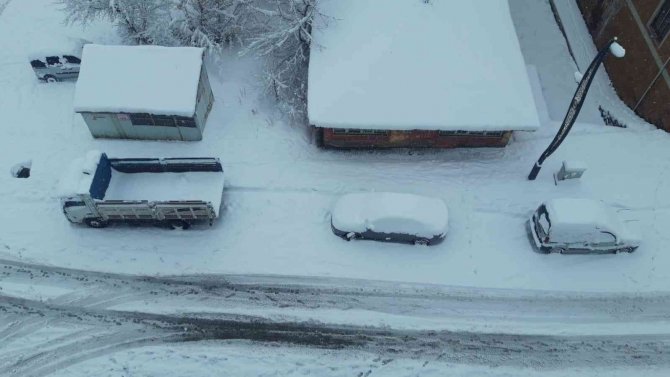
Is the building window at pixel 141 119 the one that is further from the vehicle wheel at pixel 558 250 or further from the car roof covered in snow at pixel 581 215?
the vehicle wheel at pixel 558 250

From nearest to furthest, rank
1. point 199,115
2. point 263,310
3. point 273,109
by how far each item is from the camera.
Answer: point 263,310 → point 199,115 → point 273,109

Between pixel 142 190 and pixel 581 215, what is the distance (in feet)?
53.7

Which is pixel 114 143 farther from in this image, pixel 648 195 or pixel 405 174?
pixel 648 195

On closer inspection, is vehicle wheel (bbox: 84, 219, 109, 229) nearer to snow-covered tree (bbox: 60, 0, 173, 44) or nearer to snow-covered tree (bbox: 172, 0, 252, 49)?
snow-covered tree (bbox: 60, 0, 173, 44)

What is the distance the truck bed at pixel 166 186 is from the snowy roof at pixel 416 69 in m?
4.69

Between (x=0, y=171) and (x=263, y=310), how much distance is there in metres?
12.4

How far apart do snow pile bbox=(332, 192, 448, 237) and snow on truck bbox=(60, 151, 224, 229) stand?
4.85 metres

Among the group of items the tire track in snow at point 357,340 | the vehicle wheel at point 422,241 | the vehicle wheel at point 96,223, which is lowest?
the tire track in snow at point 357,340

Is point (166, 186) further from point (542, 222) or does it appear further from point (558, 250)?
point (558, 250)

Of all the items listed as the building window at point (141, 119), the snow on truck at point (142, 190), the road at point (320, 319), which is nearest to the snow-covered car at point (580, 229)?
the road at point (320, 319)

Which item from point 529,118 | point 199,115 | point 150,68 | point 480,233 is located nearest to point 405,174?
point 480,233

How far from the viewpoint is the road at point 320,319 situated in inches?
749

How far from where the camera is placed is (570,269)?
68.4 feet

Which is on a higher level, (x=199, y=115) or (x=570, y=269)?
(x=199, y=115)
